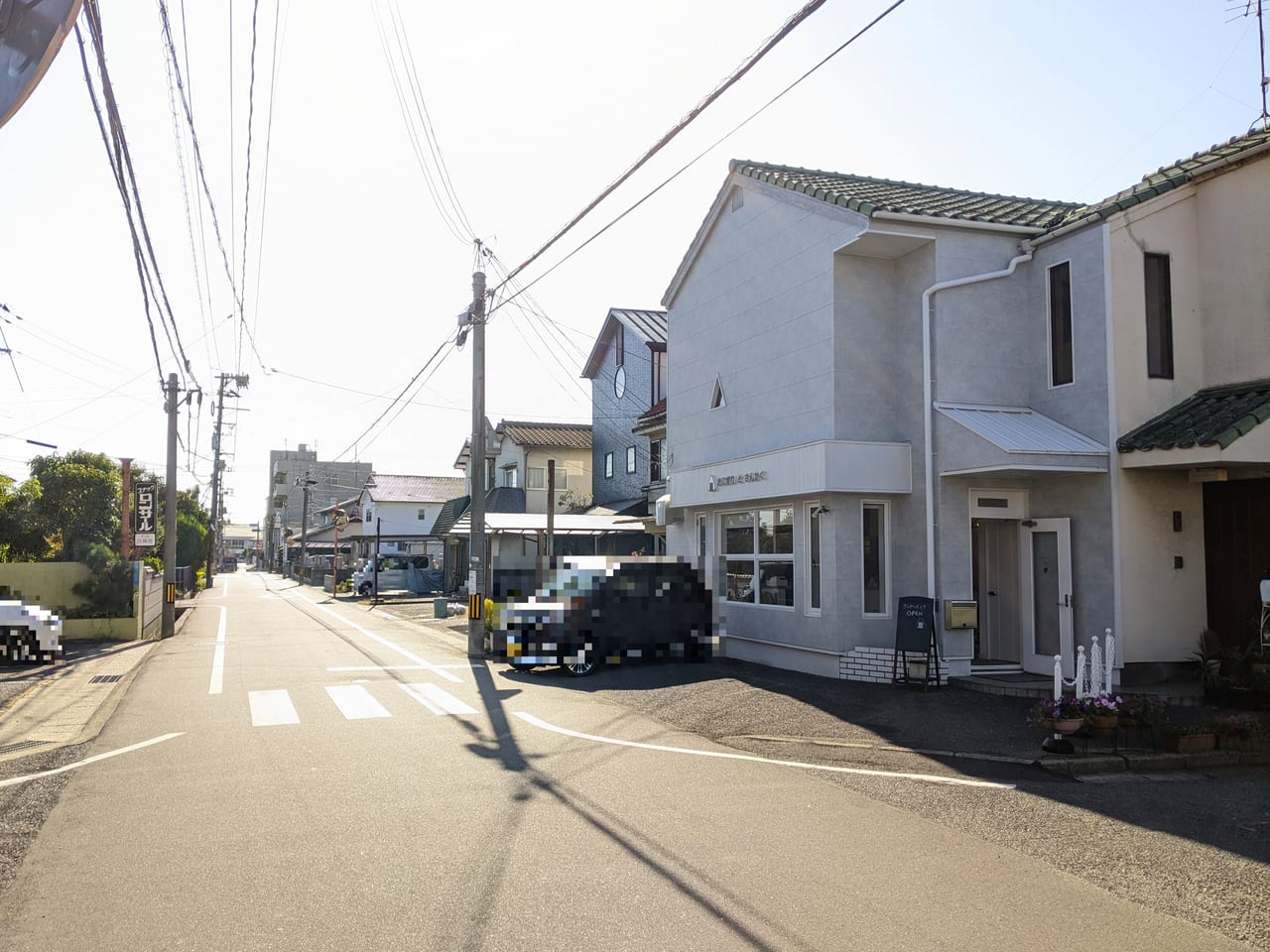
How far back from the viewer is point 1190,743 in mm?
8570

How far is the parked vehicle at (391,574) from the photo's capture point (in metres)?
42.9

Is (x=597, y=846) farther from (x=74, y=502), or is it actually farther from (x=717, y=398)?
(x=74, y=502)

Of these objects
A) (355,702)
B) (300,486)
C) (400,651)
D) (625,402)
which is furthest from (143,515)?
(300,486)

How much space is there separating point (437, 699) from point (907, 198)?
10409 mm

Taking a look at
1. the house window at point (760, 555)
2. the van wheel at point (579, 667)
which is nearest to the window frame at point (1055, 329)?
the house window at point (760, 555)

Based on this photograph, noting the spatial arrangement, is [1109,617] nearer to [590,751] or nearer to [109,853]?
[590,751]

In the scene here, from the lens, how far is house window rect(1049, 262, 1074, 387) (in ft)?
42.7

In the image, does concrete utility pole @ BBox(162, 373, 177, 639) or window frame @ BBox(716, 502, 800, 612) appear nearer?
window frame @ BBox(716, 502, 800, 612)

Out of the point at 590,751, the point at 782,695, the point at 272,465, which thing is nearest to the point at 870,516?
the point at 782,695

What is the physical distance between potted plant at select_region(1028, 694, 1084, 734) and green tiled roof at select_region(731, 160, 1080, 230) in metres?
7.18

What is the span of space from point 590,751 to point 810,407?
24.4 ft

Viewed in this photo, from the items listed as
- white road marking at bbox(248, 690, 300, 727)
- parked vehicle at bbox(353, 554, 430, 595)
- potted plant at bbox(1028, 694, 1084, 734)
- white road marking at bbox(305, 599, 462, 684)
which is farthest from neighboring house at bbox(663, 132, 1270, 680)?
parked vehicle at bbox(353, 554, 430, 595)

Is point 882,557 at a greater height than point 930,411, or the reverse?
point 930,411

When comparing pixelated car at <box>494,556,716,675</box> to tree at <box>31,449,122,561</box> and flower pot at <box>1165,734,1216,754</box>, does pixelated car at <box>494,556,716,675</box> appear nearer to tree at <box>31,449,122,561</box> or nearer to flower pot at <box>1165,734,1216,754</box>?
flower pot at <box>1165,734,1216,754</box>
